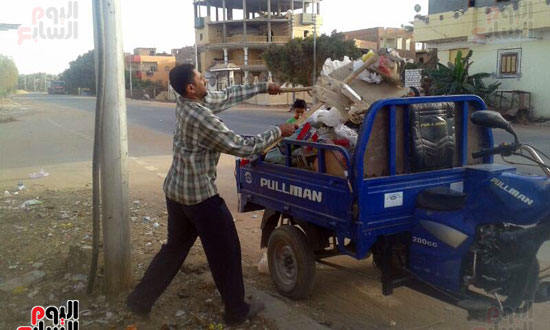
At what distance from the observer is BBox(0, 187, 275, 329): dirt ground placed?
363 cm

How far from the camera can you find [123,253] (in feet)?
13.0

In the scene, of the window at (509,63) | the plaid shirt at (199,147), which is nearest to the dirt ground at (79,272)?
the plaid shirt at (199,147)

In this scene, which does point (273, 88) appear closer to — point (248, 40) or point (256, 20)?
point (248, 40)

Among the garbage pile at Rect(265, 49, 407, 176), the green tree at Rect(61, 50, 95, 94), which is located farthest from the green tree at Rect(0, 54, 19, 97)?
the green tree at Rect(61, 50, 95, 94)

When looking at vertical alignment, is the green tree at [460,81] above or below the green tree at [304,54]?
below

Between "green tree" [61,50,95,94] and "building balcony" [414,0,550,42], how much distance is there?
75875 mm

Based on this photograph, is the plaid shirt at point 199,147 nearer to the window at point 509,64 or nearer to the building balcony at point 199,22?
the window at point 509,64

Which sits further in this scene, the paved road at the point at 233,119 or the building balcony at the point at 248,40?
the building balcony at the point at 248,40

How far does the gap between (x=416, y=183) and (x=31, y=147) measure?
15.1 m

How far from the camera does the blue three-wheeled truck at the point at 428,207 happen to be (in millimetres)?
2984

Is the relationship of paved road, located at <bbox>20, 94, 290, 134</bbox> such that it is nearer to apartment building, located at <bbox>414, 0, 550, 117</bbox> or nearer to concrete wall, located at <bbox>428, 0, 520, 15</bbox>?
apartment building, located at <bbox>414, 0, 550, 117</bbox>

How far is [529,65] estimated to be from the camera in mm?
22203

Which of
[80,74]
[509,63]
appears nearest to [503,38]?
[509,63]

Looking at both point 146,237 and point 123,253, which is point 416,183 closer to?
point 123,253
